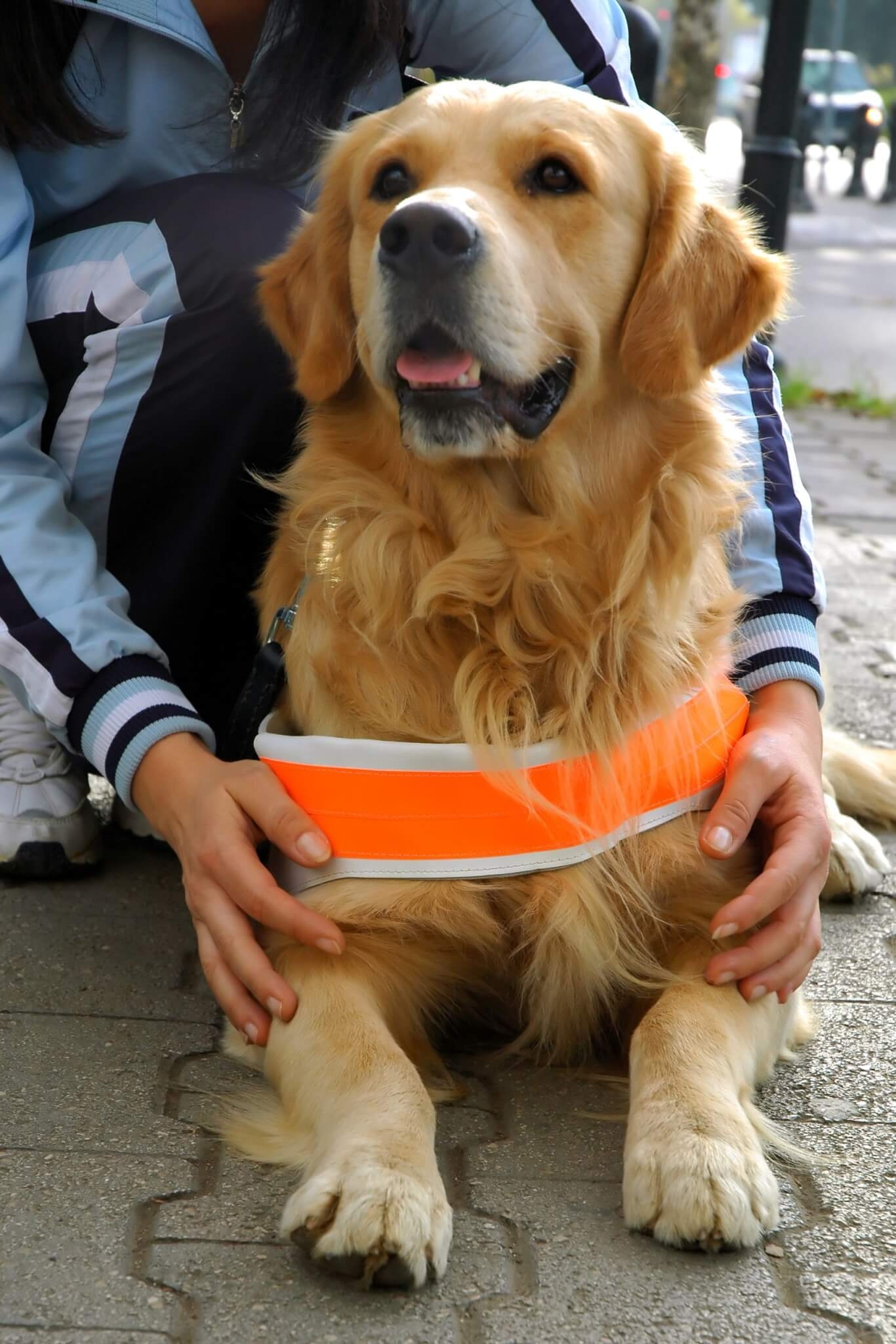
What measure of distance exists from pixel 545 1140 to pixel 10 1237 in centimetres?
67

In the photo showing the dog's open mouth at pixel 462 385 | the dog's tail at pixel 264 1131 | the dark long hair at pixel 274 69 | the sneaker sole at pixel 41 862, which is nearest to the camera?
the dog's tail at pixel 264 1131

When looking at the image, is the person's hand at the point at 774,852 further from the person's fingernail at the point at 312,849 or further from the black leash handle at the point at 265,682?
the black leash handle at the point at 265,682

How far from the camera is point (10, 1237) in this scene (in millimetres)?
1634

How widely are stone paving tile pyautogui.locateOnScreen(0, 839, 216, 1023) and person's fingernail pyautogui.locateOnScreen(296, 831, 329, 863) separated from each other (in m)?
0.39

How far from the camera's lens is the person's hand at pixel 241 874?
Answer: 78.2 inches

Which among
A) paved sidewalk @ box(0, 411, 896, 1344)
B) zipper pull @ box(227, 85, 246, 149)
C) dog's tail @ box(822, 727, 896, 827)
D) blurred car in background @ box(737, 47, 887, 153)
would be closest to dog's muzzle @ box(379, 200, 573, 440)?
zipper pull @ box(227, 85, 246, 149)

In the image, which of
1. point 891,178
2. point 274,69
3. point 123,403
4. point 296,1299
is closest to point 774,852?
point 296,1299

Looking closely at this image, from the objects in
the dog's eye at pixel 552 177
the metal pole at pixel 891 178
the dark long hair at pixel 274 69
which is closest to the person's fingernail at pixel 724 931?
the dog's eye at pixel 552 177

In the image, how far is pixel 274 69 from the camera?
2635mm

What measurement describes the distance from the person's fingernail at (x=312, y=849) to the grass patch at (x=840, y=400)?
6.72m

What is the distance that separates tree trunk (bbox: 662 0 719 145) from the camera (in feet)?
28.3

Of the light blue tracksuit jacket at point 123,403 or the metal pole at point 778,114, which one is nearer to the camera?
the light blue tracksuit jacket at point 123,403

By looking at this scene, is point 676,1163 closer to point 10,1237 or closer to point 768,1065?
point 768,1065

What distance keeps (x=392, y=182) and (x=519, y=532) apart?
592 millimetres
